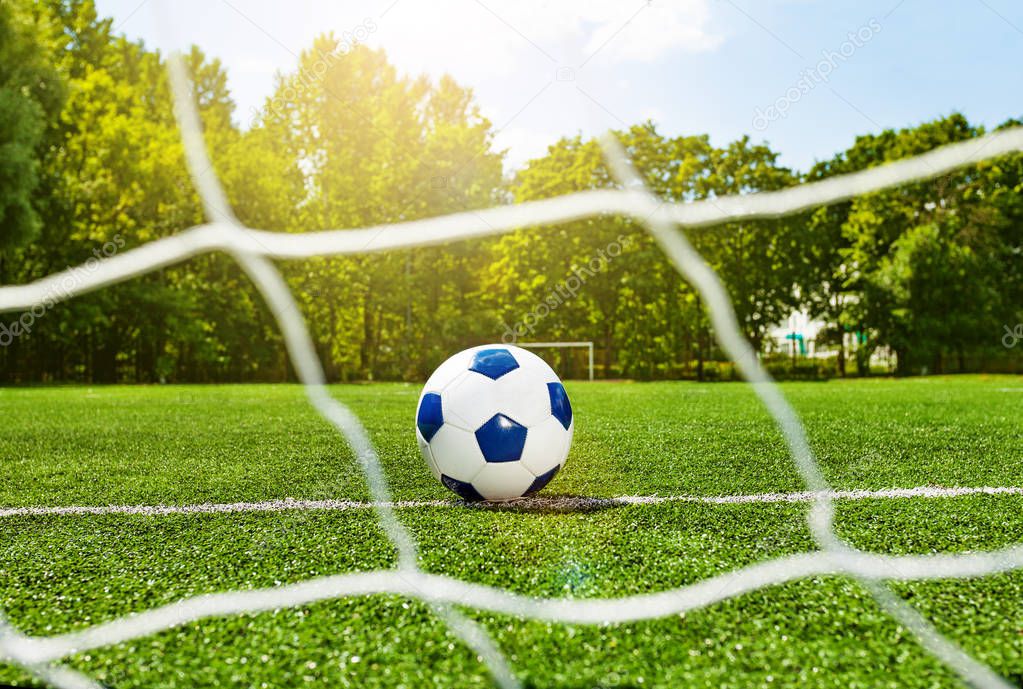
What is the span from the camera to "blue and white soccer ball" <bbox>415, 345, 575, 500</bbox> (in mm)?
3416

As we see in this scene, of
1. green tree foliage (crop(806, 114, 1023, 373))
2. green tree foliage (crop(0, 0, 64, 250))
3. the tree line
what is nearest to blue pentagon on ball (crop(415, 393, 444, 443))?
green tree foliage (crop(0, 0, 64, 250))

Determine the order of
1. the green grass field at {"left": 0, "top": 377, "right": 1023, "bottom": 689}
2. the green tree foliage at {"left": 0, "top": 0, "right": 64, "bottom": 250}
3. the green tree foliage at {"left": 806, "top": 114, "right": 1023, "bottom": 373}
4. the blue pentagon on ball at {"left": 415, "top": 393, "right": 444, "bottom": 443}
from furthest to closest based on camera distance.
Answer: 1. the green tree foliage at {"left": 806, "top": 114, "right": 1023, "bottom": 373}
2. the green tree foliage at {"left": 0, "top": 0, "right": 64, "bottom": 250}
3. the blue pentagon on ball at {"left": 415, "top": 393, "right": 444, "bottom": 443}
4. the green grass field at {"left": 0, "top": 377, "right": 1023, "bottom": 689}

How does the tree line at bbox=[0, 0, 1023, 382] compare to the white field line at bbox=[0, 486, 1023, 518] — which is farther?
the tree line at bbox=[0, 0, 1023, 382]

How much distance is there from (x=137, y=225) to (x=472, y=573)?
75.2 ft

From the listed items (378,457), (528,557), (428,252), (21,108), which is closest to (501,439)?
(528,557)

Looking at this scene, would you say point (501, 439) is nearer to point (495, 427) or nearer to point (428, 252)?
point (495, 427)

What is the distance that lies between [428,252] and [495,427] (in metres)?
22.7

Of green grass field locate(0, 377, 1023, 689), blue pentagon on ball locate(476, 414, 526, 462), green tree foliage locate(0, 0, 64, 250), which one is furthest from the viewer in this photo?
green tree foliage locate(0, 0, 64, 250)

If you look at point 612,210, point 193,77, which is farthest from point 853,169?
point 193,77

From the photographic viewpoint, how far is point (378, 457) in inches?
191

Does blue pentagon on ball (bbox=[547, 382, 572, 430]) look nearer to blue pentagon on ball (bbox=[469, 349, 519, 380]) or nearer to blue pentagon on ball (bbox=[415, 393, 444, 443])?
blue pentagon on ball (bbox=[469, 349, 519, 380])

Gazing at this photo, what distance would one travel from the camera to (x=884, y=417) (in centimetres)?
682

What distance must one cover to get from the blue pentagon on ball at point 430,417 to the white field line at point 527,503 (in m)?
0.31

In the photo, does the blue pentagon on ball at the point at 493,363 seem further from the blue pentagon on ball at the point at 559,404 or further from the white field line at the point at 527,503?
the white field line at the point at 527,503
